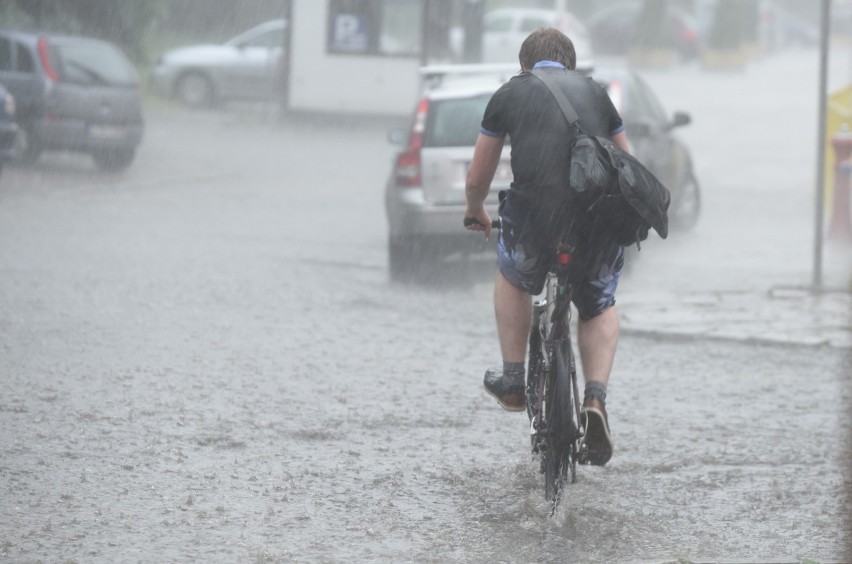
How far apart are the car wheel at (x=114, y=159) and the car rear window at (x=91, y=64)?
0.91 metres

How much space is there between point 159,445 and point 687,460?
2182 mm

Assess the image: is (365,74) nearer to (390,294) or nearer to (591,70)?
(591,70)

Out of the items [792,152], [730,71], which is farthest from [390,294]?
[730,71]

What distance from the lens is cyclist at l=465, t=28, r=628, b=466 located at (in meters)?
5.24

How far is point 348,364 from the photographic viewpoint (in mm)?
8203

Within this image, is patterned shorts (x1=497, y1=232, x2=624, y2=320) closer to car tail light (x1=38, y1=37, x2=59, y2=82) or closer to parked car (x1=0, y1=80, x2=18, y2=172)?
parked car (x1=0, y1=80, x2=18, y2=172)

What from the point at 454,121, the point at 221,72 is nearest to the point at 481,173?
the point at 454,121

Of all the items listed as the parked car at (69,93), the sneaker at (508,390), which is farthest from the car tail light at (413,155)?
the parked car at (69,93)

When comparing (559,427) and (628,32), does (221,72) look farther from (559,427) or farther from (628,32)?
(559,427)

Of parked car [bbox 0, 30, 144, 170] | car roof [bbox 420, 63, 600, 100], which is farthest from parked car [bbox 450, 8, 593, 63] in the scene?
Answer: car roof [bbox 420, 63, 600, 100]

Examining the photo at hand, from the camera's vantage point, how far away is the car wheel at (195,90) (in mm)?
30281

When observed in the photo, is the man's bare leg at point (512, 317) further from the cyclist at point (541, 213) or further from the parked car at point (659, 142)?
the parked car at point (659, 142)

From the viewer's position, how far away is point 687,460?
6.26 m

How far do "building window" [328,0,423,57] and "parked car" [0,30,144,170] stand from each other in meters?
8.68
